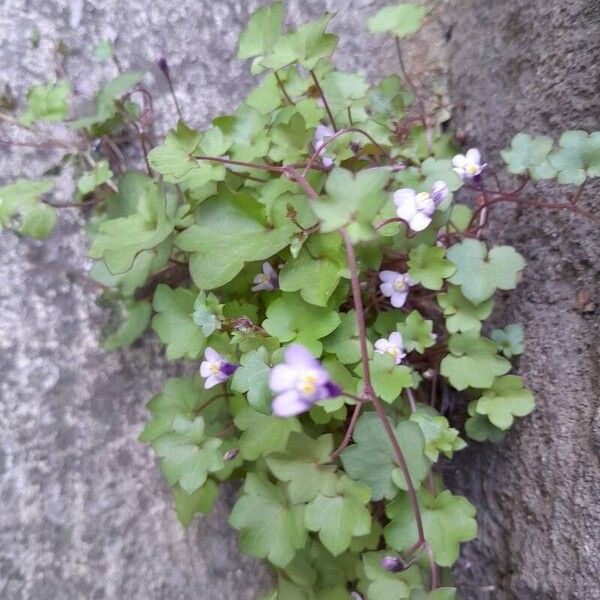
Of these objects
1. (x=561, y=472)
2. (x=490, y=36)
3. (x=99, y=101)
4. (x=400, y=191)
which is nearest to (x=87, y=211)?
(x=99, y=101)

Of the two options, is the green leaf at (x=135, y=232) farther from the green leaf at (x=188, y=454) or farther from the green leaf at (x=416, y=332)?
the green leaf at (x=416, y=332)

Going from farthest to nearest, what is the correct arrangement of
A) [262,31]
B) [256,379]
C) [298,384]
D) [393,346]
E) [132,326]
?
[132,326], [262,31], [393,346], [256,379], [298,384]

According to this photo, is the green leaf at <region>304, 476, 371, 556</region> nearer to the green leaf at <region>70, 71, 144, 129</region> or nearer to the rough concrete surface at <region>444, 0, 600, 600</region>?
the rough concrete surface at <region>444, 0, 600, 600</region>

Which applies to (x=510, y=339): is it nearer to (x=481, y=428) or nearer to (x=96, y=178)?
(x=481, y=428)

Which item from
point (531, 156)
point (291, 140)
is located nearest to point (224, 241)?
point (291, 140)

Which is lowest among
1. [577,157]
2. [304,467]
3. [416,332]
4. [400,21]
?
[304,467]

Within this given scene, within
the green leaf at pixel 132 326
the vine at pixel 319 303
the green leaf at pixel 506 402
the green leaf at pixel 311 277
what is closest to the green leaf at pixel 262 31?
the vine at pixel 319 303

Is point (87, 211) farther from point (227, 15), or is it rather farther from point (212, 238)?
point (227, 15)
